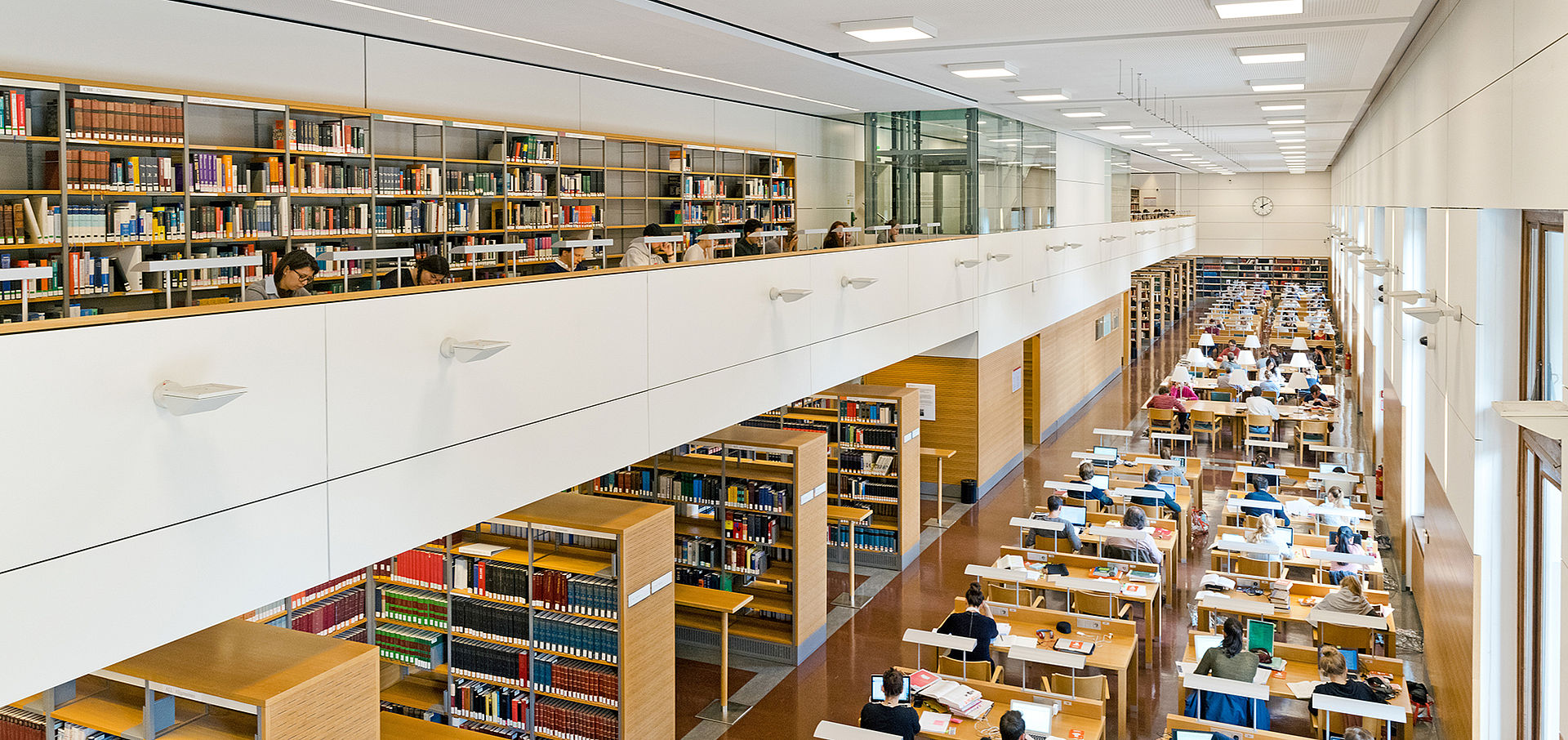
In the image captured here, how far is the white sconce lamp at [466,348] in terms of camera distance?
16.3 ft

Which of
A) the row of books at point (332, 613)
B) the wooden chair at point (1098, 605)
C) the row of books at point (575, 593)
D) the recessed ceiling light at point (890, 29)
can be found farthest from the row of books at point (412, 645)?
the wooden chair at point (1098, 605)

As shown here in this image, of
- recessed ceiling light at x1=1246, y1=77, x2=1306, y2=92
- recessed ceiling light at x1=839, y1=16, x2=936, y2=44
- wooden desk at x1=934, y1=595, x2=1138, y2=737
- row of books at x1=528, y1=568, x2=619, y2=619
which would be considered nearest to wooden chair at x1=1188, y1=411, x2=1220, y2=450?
recessed ceiling light at x1=1246, y1=77, x2=1306, y2=92

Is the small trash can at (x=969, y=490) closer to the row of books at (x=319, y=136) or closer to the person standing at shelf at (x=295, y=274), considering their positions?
the row of books at (x=319, y=136)

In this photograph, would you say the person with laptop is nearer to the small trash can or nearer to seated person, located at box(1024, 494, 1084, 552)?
seated person, located at box(1024, 494, 1084, 552)

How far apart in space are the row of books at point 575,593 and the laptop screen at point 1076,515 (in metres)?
5.61

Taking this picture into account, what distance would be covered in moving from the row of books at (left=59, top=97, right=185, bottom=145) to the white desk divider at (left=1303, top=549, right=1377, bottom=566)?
9.57 m

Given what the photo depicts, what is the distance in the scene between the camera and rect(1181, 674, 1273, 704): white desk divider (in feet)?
21.8

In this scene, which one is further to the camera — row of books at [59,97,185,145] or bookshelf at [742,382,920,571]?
bookshelf at [742,382,920,571]

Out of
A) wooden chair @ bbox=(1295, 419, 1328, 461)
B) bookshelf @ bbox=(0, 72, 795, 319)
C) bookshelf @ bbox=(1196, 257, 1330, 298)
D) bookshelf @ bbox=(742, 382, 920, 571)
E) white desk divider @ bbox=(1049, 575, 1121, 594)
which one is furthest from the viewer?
bookshelf @ bbox=(1196, 257, 1330, 298)

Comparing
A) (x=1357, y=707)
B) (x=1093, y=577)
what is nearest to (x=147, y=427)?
(x=1357, y=707)

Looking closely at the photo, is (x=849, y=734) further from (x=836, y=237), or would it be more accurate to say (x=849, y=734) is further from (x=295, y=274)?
(x=836, y=237)

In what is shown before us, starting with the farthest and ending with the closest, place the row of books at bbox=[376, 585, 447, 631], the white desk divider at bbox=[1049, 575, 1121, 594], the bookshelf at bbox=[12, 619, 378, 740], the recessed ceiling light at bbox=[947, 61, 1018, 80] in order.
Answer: the recessed ceiling light at bbox=[947, 61, 1018, 80]
the white desk divider at bbox=[1049, 575, 1121, 594]
the row of books at bbox=[376, 585, 447, 631]
the bookshelf at bbox=[12, 619, 378, 740]

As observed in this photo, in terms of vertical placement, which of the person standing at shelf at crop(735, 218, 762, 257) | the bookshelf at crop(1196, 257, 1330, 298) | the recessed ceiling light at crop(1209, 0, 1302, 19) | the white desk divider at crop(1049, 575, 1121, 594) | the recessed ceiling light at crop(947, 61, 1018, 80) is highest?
the recessed ceiling light at crop(947, 61, 1018, 80)

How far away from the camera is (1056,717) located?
22.7 feet
